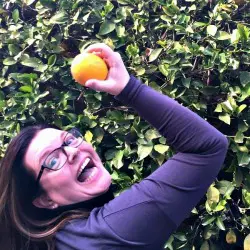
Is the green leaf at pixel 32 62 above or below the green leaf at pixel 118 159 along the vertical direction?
above

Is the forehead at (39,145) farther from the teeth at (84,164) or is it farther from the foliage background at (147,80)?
the foliage background at (147,80)

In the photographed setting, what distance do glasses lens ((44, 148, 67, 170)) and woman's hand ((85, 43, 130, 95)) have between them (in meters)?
0.24

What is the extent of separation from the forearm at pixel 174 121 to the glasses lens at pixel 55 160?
259 mm

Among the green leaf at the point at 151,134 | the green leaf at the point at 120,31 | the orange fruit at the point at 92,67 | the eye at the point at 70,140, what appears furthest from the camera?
the green leaf at the point at 120,31

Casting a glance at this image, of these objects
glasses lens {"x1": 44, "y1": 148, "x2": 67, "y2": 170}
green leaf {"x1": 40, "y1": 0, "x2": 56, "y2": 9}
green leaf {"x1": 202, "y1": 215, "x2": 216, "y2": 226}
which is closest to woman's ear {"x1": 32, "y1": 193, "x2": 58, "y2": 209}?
glasses lens {"x1": 44, "y1": 148, "x2": 67, "y2": 170}

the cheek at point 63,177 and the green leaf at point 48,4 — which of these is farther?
the green leaf at point 48,4

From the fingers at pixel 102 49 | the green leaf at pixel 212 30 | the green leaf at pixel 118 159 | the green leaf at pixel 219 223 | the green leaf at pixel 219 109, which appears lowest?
the green leaf at pixel 219 223

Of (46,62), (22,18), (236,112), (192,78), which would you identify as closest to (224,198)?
(236,112)

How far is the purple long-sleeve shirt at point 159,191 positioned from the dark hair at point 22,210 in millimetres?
122

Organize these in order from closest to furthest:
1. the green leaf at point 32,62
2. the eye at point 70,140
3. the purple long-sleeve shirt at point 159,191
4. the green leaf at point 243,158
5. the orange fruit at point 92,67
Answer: the purple long-sleeve shirt at point 159,191 < the orange fruit at point 92,67 < the eye at point 70,140 < the green leaf at point 243,158 < the green leaf at point 32,62

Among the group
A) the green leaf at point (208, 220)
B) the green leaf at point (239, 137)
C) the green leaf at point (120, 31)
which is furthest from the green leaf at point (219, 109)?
the green leaf at point (120, 31)

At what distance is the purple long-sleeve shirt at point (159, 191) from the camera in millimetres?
1319

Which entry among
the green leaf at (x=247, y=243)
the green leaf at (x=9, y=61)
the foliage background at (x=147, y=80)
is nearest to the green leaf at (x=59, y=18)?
the foliage background at (x=147, y=80)

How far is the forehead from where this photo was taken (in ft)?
5.05
